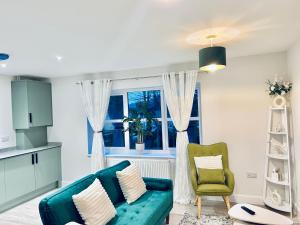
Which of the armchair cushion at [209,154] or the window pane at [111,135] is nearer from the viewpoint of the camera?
the armchair cushion at [209,154]

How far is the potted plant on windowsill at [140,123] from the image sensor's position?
4.49 meters

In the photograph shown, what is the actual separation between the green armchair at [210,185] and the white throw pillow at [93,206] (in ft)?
4.89

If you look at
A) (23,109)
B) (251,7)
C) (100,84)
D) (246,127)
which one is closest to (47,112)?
(23,109)

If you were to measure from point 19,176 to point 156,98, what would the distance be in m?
2.82

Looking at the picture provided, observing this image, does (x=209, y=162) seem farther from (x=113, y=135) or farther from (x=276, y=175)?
(x=113, y=135)

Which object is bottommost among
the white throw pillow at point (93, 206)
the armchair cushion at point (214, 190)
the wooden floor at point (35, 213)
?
the wooden floor at point (35, 213)

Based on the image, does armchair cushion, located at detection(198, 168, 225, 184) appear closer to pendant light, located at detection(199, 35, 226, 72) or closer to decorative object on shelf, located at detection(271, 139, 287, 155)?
decorative object on shelf, located at detection(271, 139, 287, 155)

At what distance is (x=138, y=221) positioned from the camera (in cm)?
244

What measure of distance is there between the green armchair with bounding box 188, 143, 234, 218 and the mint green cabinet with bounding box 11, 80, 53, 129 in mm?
3070

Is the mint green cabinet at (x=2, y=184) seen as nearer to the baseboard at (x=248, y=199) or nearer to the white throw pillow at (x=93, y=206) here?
the white throw pillow at (x=93, y=206)

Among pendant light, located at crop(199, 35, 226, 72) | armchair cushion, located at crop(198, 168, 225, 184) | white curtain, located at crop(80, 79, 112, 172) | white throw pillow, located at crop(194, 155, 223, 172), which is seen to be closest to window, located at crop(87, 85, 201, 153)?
white curtain, located at crop(80, 79, 112, 172)

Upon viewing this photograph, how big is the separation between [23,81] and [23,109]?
1.77ft

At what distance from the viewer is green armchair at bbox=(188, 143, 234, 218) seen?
3.42 meters

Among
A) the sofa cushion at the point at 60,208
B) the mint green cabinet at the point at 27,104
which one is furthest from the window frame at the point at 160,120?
the sofa cushion at the point at 60,208
